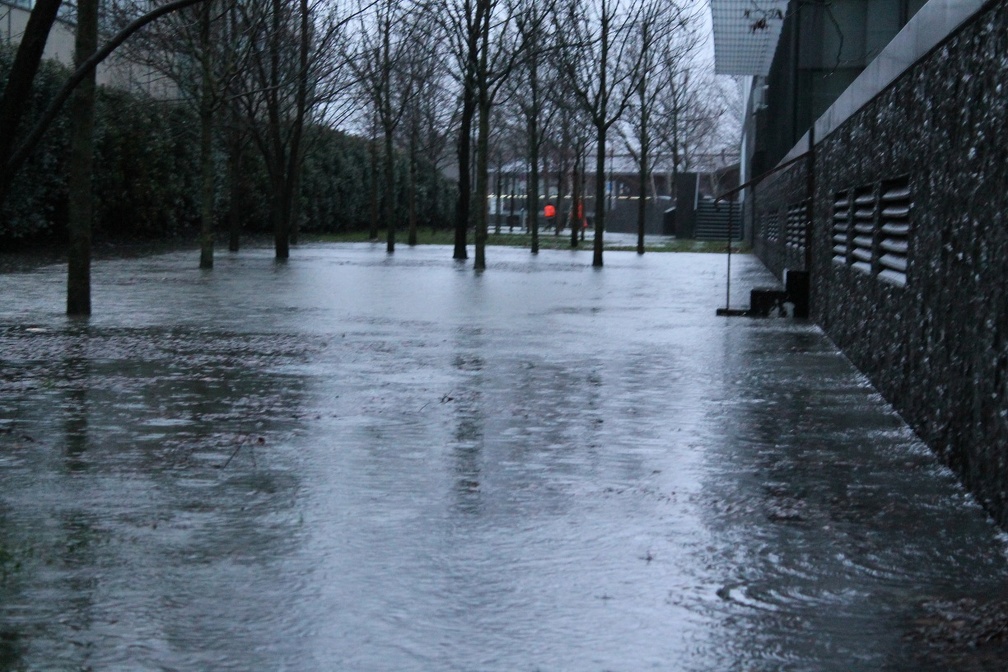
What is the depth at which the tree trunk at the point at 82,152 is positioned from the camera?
16.1m

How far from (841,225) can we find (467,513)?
31.0ft

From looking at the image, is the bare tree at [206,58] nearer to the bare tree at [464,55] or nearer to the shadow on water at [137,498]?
the bare tree at [464,55]

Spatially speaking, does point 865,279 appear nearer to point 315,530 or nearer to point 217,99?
point 315,530

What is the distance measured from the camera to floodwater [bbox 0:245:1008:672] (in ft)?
15.3

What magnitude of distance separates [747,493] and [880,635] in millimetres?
2346

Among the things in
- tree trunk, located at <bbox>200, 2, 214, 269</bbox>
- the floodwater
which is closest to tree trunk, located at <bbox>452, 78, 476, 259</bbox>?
tree trunk, located at <bbox>200, 2, 214, 269</bbox>

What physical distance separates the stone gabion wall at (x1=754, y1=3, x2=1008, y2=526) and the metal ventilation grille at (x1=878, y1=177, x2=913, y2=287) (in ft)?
0.07

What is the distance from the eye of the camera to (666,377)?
466 inches

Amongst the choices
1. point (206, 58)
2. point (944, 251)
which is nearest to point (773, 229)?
point (206, 58)

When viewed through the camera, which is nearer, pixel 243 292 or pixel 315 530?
pixel 315 530

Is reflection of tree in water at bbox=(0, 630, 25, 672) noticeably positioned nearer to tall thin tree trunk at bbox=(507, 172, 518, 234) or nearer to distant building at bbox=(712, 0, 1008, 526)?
distant building at bbox=(712, 0, 1008, 526)

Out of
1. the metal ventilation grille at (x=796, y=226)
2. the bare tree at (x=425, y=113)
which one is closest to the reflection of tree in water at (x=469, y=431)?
the metal ventilation grille at (x=796, y=226)

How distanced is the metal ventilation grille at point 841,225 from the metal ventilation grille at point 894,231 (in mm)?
2645

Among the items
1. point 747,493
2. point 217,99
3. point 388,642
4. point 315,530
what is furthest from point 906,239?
point 217,99
